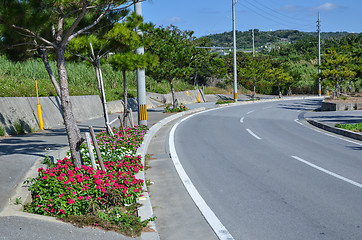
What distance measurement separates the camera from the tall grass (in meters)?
18.4

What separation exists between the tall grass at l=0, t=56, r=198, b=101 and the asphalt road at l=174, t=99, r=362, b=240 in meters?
7.16

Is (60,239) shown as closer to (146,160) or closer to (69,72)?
(146,160)

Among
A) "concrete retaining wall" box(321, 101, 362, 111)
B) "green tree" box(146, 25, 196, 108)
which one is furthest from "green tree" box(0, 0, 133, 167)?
"concrete retaining wall" box(321, 101, 362, 111)

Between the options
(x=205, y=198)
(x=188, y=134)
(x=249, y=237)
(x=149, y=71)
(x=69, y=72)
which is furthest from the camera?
(x=69, y=72)

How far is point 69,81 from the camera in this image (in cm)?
2958

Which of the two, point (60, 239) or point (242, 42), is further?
point (242, 42)

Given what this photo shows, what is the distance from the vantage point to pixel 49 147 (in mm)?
10844

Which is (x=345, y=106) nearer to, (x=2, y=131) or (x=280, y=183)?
(x=280, y=183)

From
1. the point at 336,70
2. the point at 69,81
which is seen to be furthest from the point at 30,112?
the point at 336,70

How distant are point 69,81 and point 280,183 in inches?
982

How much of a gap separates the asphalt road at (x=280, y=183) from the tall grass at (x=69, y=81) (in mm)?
7159

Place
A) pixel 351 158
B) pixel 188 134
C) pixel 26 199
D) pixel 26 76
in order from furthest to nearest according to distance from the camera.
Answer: pixel 26 76
pixel 188 134
pixel 351 158
pixel 26 199

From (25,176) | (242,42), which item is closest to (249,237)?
(25,176)

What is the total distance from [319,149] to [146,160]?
5.28 metres
